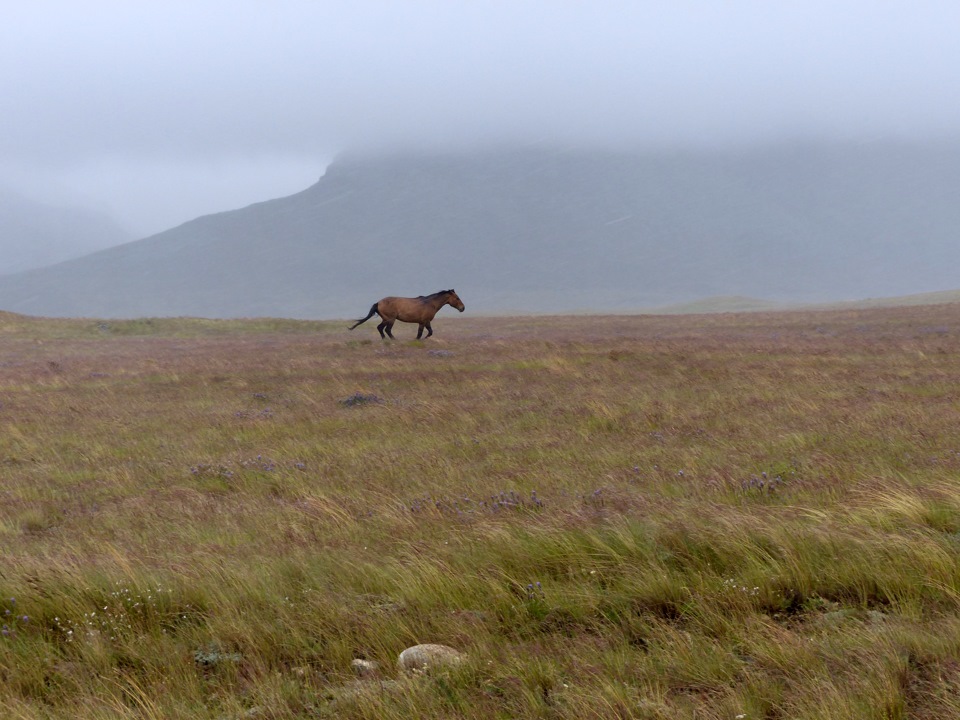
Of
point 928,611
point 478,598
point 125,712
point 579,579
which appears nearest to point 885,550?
point 928,611

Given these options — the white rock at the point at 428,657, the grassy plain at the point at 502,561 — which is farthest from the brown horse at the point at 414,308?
the white rock at the point at 428,657

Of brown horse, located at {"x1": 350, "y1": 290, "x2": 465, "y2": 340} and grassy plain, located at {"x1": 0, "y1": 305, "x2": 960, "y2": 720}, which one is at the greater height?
brown horse, located at {"x1": 350, "y1": 290, "x2": 465, "y2": 340}

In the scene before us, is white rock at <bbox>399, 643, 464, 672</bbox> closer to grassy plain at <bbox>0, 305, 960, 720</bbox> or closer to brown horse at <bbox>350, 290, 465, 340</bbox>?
grassy plain at <bbox>0, 305, 960, 720</bbox>

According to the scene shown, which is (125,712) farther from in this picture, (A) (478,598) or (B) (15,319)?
(B) (15,319)

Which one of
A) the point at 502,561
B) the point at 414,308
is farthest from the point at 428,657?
the point at 414,308

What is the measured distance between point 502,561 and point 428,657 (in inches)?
54.0

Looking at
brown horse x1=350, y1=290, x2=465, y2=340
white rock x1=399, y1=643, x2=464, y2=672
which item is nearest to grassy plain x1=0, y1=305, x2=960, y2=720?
white rock x1=399, y1=643, x2=464, y2=672

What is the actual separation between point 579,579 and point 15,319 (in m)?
54.7

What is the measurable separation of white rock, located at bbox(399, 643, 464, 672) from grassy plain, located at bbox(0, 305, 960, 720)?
0.31 ft

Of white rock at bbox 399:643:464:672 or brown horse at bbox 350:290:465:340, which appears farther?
brown horse at bbox 350:290:465:340

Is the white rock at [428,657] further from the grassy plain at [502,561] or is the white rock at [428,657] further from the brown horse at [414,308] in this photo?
the brown horse at [414,308]

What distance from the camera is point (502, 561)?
16.7ft

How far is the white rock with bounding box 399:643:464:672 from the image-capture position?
370 cm

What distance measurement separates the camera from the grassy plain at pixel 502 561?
3.44m
